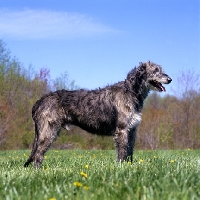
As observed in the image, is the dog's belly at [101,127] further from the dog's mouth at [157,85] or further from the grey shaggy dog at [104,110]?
the dog's mouth at [157,85]

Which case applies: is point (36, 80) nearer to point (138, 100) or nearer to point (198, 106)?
point (198, 106)

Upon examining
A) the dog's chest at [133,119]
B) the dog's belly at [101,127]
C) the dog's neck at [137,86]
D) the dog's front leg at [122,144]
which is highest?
the dog's neck at [137,86]

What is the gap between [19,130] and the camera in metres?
32.8

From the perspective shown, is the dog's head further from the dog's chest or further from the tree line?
the tree line

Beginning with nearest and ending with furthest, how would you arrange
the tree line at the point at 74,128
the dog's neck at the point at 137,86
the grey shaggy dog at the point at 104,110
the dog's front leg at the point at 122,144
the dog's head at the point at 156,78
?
the dog's front leg at the point at 122,144
the grey shaggy dog at the point at 104,110
the dog's neck at the point at 137,86
the dog's head at the point at 156,78
the tree line at the point at 74,128

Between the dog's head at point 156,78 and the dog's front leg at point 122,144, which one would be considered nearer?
the dog's front leg at point 122,144

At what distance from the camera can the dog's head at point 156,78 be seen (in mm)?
9124

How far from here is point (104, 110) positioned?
9.01 metres

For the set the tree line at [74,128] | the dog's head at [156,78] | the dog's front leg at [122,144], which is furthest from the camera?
the tree line at [74,128]

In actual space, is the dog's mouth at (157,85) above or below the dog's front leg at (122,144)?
above

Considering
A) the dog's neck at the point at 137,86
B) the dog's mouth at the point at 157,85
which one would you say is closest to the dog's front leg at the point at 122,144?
the dog's neck at the point at 137,86

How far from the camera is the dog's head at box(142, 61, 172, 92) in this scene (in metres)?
9.12

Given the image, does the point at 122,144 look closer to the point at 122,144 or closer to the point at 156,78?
the point at 122,144

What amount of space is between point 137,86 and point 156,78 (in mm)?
514
